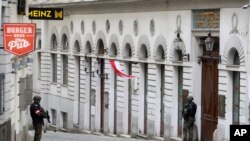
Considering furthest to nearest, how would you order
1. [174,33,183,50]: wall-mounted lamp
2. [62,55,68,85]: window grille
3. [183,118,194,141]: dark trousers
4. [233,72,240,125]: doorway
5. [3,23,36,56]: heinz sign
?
[62,55,68,85]: window grille
[174,33,183,50]: wall-mounted lamp
[183,118,194,141]: dark trousers
[233,72,240,125]: doorway
[3,23,36,56]: heinz sign

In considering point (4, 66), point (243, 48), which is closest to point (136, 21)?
point (243, 48)

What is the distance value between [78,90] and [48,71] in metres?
6.03

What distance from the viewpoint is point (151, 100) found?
119 feet

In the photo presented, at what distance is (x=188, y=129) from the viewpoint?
3120 centimetres

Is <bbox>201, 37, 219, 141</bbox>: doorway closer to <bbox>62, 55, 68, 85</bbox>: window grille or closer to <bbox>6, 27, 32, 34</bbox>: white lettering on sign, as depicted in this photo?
<bbox>6, 27, 32, 34</bbox>: white lettering on sign

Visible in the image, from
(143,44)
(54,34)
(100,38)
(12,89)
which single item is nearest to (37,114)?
(12,89)

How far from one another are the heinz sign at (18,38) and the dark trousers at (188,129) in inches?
346

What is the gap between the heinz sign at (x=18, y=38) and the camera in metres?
23.0

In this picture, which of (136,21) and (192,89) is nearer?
(192,89)

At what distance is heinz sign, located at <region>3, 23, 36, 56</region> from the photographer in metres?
23.0

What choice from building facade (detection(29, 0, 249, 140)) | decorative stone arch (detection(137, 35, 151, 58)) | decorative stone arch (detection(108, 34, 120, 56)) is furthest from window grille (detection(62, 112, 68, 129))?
decorative stone arch (detection(137, 35, 151, 58))

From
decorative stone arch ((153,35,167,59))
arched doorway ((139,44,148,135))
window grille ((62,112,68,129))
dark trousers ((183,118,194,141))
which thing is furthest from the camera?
window grille ((62,112,68,129))

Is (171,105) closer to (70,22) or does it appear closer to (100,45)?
(100,45)

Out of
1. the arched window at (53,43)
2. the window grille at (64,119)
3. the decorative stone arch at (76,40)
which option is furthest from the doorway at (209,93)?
the arched window at (53,43)
